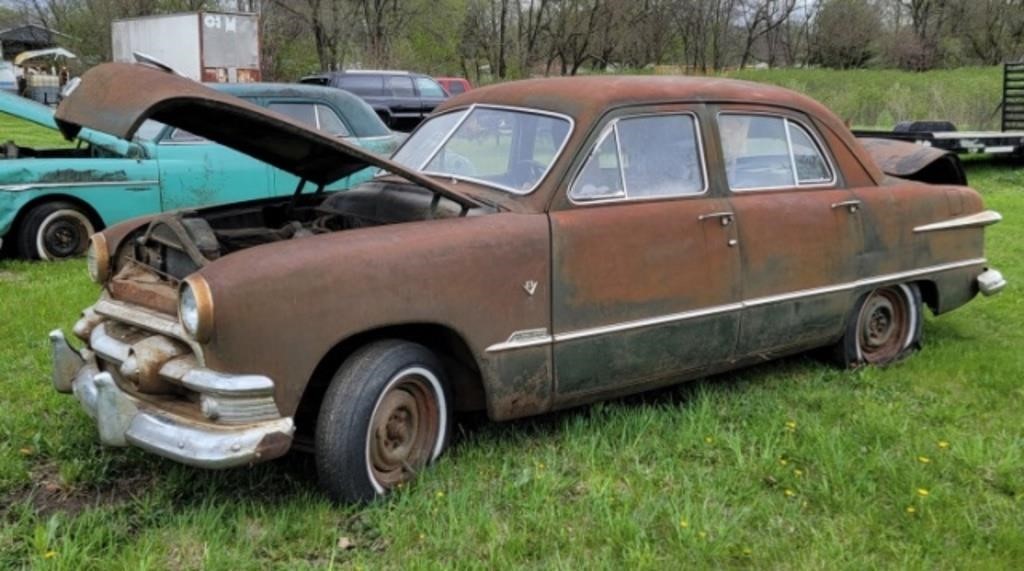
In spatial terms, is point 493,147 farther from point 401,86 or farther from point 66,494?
point 401,86

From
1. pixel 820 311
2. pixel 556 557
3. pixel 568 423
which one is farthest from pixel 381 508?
pixel 820 311

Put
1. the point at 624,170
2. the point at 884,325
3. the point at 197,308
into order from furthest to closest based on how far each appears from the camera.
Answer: the point at 884,325, the point at 624,170, the point at 197,308

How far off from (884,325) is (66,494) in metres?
4.45

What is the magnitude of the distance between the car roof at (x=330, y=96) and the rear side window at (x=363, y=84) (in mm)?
11701

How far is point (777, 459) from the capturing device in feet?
13.0

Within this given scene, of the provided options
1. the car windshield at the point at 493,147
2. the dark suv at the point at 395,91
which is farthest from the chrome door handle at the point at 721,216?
the dark suv at the point at 395,91

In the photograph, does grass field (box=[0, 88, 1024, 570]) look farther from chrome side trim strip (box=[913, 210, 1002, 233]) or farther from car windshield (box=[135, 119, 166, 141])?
car windshield (box=[135, 119, 166, 141])

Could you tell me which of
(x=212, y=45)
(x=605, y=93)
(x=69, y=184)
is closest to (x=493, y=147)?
(x=605, y=93)

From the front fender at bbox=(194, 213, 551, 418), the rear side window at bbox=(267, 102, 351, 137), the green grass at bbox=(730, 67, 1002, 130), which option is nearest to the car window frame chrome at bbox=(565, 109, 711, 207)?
the front fender at bbox=(194, 213, 551, 418)

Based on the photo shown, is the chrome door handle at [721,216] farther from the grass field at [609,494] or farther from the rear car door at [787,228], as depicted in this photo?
the grass field at [609,494]

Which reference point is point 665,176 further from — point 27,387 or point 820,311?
point 27,387

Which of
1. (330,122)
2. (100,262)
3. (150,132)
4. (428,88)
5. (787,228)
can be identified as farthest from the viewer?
(428,88)

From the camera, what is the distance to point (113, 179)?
8062mm

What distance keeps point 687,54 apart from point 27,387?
143 feet
